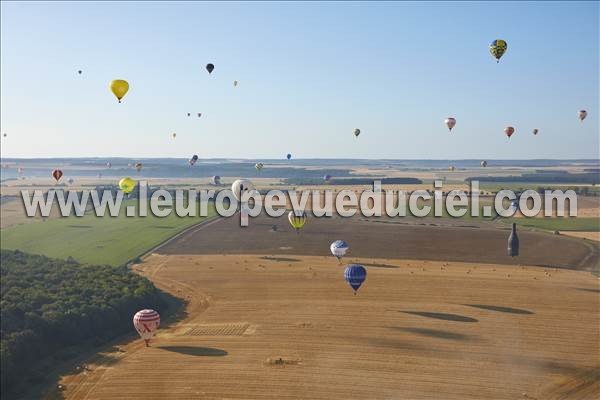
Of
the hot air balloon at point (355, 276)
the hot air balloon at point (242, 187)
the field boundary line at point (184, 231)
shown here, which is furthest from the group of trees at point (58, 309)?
the hot air balloon at point (242, 187)

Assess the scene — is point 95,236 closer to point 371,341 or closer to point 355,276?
point 355,276

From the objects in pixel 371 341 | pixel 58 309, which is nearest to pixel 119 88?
pixel 58 309

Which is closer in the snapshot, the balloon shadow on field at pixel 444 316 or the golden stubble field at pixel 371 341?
the golden stubble field at pixel 371 341

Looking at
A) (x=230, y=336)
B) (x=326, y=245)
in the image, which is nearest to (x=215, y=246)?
(x=326, y=245)

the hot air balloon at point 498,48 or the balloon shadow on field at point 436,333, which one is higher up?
the hot air balloon at point 498,48

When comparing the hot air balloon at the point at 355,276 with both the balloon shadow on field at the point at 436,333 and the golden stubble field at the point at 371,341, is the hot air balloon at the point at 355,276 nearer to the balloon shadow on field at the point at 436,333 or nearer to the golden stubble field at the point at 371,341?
the golden stubble field at the point at 371,341

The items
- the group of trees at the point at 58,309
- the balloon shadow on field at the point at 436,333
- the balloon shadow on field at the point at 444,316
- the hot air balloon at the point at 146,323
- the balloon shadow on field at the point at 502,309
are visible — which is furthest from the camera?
the balloon shadow on field at the point at 502,309

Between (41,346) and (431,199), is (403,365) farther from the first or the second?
(431,199)
